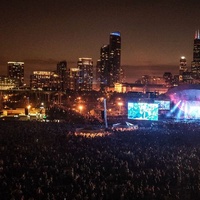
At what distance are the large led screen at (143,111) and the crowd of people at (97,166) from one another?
1304 centimetres

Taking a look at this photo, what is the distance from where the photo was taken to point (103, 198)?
14016mm

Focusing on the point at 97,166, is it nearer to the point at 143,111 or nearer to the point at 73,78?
the point at 143,111

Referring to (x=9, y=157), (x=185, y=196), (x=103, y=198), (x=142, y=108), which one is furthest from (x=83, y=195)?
(x=142, y=108)

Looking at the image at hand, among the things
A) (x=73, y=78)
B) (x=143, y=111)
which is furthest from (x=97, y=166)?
(x=73, y=78)

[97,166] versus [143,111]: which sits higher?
[143,111]

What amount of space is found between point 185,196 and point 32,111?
47516 millimetres

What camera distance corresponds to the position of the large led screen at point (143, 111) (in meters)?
39.8

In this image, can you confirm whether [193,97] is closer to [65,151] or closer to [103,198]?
[65,151]

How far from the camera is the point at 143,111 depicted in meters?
40.3

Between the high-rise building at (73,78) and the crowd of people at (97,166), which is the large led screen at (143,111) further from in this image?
the high-rise building at (73,78)

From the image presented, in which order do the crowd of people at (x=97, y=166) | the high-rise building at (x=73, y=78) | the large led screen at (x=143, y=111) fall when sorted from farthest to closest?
the high-rise building at (x=73, y=78)
the large led screen at (x=143, y=111)
the crowd of people at (x=97, y=166)

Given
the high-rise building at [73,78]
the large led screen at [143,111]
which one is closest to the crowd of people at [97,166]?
the large led screen at [143,111]

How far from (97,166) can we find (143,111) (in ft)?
74.9

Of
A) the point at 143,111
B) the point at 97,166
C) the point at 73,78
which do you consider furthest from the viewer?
the point at 73,78
